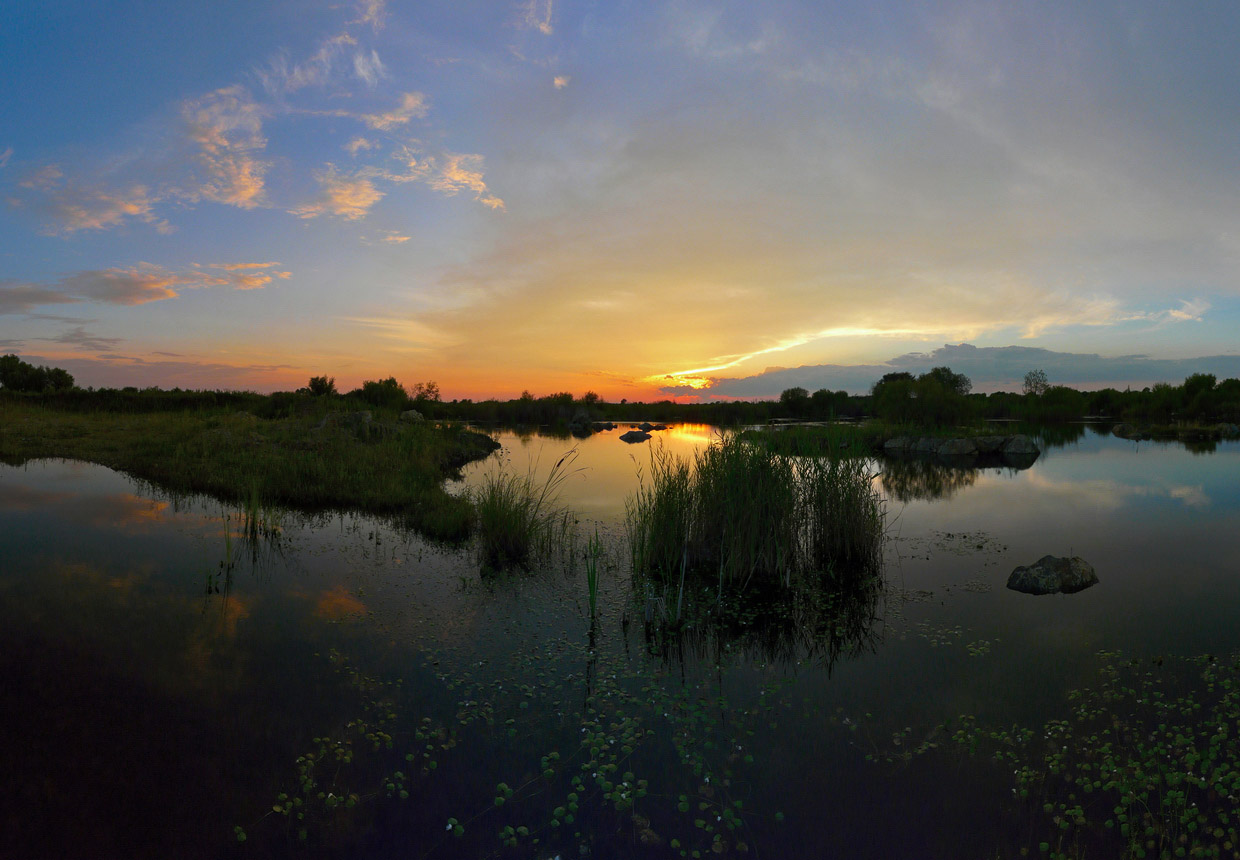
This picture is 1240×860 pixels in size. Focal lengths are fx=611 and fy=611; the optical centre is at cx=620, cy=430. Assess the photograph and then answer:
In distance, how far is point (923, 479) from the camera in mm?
21203

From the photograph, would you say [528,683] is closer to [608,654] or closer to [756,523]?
[608,654]

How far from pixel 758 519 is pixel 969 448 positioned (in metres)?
25.8

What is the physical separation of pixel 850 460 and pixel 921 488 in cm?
1041

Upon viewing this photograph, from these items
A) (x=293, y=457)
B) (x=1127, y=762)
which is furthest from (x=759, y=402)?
(x=1127, y=762)

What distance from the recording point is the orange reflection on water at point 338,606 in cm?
750

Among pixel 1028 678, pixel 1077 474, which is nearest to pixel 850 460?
pixel 1028 678

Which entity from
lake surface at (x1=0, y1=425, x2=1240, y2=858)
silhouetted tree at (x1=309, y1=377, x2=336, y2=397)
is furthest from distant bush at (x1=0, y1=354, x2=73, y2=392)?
lake surface at (x1=0, y1=425, x2=1240, y2=858)

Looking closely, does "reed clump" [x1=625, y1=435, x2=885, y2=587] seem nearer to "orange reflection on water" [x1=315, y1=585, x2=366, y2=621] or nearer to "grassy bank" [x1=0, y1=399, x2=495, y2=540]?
"orange reflection on water" [x1=315, y1=585, x2=366, y2=621]

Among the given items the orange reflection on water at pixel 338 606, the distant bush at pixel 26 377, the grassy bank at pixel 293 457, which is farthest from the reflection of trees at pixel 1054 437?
the distant bush at pixel 26 377

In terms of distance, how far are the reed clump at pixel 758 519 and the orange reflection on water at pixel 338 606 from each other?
3.98 meters

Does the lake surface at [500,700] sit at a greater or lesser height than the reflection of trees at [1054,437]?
lesser

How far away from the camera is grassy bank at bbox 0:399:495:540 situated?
46.5 feet

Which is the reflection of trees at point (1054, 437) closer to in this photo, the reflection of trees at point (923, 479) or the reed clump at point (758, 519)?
the reflection of trees at point (923, 479)

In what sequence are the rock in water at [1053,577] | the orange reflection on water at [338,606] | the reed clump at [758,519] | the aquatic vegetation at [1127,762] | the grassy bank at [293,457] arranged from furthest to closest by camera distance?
1. the grassy bank at [293,457]
2. the reed clump at [758,519]
3. the rock in water at [1053,577]
4. the orange reflection on water at [338,606]
5. the aquatic vegetation at [1127,762]
